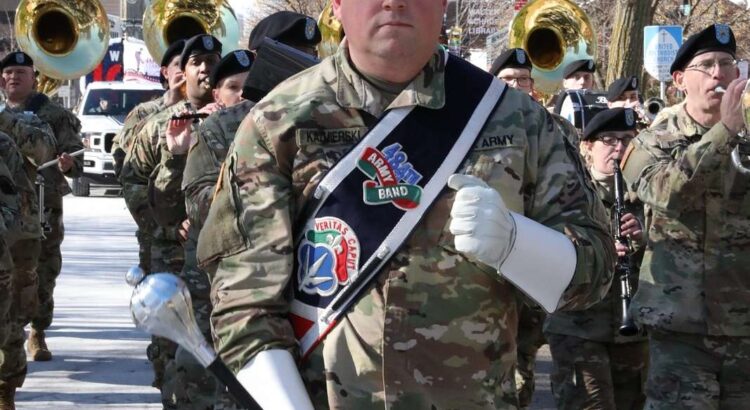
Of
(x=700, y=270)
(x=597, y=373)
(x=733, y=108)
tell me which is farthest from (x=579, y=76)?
(x=733, y=108)

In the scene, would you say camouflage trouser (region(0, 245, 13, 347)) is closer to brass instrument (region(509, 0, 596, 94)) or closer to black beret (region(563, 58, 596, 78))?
black beret (region(563, 58, 596, 78))

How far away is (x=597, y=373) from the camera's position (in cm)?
750

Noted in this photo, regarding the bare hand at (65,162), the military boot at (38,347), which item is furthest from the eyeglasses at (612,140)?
the bare hand at (65,162)

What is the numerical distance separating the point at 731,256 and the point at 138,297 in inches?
149

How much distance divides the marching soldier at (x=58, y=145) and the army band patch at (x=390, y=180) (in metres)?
8.52

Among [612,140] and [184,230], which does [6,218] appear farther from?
[612,140]

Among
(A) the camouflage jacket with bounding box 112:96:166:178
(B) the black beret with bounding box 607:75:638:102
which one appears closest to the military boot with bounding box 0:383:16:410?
(A) the camouflage jacket with bounding box 112:96:166:178

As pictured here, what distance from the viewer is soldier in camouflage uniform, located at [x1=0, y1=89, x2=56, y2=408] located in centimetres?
846

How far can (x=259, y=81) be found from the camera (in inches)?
189

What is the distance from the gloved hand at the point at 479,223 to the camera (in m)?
3.11

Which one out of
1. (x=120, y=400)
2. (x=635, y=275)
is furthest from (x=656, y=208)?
(x=120, y=400)

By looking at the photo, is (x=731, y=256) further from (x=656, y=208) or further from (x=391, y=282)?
(x=391, y=282)

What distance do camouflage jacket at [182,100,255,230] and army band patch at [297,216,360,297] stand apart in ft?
9.60

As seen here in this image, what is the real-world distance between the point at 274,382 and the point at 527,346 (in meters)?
5.76
